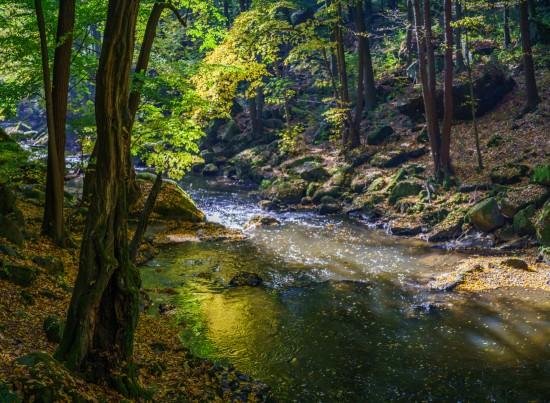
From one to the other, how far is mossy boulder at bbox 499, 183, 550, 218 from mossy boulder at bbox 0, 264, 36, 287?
45.5ft

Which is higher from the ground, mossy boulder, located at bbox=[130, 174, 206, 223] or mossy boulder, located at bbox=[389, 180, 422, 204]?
mossy boulder, located at bbox=[130, 174, 206, 223]

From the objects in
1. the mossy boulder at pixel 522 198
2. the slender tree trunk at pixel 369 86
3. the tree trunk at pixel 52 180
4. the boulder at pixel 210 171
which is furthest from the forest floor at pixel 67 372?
the boulder at pixel 210 171

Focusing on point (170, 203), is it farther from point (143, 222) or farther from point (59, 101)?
point (143, 222)

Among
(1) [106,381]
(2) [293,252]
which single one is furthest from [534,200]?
(1) [106,381]

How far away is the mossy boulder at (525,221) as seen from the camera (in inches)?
564

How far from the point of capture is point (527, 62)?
19.8 meters

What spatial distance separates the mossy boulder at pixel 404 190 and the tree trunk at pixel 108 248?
15.5 m

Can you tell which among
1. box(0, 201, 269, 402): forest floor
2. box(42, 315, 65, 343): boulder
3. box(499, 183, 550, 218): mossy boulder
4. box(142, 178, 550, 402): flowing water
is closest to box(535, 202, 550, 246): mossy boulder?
box(499, 183, 550, 218): mossy boulder

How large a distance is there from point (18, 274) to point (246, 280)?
223 inches

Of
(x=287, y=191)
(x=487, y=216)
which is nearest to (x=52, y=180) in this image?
(x=487, y=216)

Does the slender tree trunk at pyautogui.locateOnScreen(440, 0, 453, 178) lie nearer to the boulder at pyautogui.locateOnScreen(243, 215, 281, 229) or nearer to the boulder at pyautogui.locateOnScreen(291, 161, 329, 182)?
the boulder at pyautogui.locateOnScreen(291, 161, 329, 182)

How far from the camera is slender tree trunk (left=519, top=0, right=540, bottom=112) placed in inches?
769

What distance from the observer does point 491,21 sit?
28844 millimetres

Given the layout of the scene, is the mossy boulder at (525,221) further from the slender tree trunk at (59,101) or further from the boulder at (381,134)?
the slender tree trunk at (59,101)
